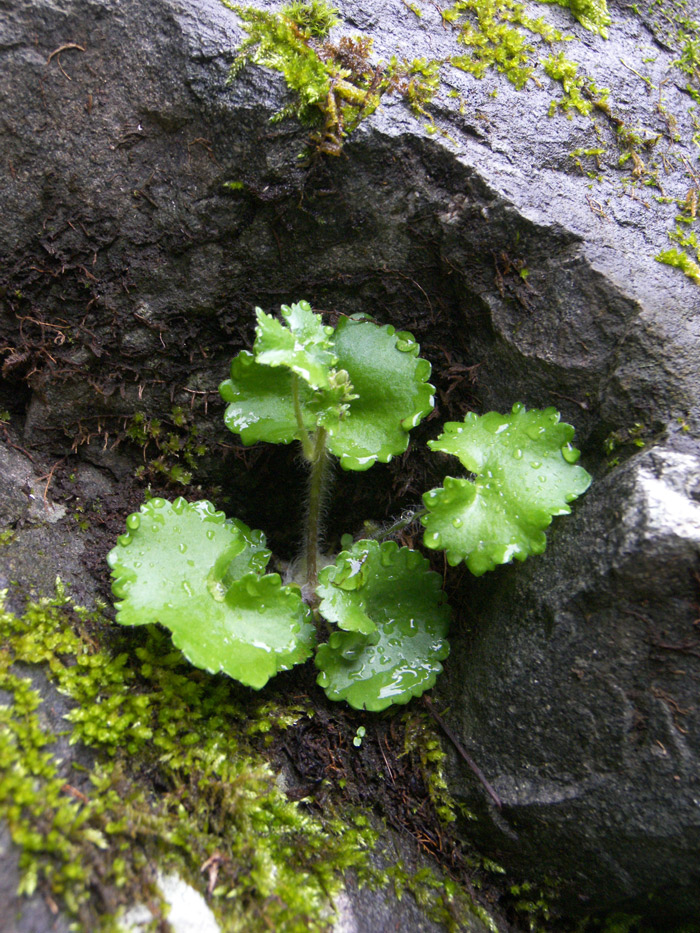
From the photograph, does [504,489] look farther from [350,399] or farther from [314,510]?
[314,510]

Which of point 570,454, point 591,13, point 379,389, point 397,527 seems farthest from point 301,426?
point 591,13

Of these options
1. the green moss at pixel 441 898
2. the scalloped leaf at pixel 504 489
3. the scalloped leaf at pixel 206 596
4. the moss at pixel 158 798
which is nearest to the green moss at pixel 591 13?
the scalloped leaf at pixel 504 489

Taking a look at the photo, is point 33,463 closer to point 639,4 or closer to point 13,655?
point 13,655

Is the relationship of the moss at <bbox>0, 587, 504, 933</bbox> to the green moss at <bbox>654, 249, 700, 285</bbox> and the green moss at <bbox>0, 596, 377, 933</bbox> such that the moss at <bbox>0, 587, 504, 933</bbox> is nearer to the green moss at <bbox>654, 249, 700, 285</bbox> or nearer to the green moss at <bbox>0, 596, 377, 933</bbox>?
the green moss at <bbox>0, 596, 377, 933</bbox>

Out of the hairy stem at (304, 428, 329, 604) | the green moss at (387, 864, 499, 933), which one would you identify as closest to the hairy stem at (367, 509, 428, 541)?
the hairy stem at (304, 428, 329, 604)

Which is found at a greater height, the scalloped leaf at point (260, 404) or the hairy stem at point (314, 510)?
the scalloped leaf at point (260, 404)

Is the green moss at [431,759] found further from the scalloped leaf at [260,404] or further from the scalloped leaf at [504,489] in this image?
the scalloped leaf at [260,404]
